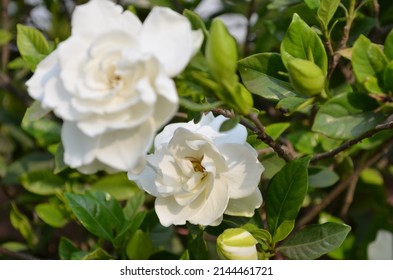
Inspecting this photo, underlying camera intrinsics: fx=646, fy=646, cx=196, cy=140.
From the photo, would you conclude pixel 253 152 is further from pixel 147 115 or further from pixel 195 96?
pixel 147 115

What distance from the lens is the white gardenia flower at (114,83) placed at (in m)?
0.73

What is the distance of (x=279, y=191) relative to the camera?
3.49 feet

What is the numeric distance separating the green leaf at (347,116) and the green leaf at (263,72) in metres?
0.13

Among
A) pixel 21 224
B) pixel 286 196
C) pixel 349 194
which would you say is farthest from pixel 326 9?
pixel 21 224

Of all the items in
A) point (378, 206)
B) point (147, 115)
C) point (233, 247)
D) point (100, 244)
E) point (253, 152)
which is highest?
point (147, 115)

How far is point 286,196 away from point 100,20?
1.45 ft

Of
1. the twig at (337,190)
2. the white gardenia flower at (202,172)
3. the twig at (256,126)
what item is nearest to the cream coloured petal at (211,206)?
the white gardenia flower at (202,172)

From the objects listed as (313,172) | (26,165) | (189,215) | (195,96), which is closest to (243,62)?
(195,96)

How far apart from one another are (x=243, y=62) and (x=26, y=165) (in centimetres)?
91

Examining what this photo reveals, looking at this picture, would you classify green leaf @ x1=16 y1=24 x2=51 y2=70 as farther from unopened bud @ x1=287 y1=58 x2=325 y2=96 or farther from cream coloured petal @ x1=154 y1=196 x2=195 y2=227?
unopened bud @ x1=287 y1=58 x2=325 y2=96

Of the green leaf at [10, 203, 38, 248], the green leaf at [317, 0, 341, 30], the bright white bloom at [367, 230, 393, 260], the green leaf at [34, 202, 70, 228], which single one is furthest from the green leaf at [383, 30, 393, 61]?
the green leaf at [10, 203, 38, 248]

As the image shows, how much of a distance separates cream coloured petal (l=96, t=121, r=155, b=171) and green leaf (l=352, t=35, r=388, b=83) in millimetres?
331

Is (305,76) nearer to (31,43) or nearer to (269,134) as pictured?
(269,134)

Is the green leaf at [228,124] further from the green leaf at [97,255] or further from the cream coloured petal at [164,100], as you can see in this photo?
the green leaf at [97,255]
